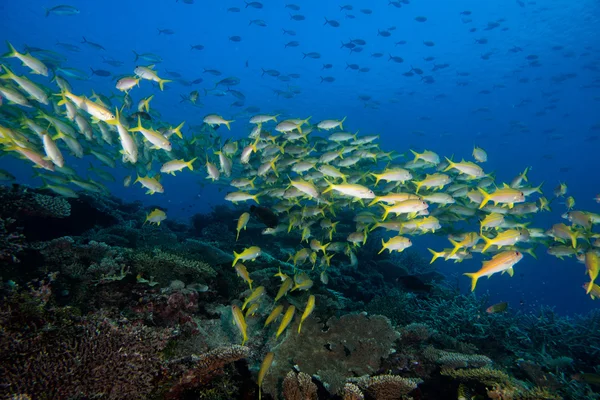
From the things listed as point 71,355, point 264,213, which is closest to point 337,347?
point 264,213

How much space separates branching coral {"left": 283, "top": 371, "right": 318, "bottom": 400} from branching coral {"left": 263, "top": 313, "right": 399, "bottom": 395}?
2.23ft

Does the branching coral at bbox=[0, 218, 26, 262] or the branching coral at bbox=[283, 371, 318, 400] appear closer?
the branching coral at bbox=[283, 371, 318, 400]

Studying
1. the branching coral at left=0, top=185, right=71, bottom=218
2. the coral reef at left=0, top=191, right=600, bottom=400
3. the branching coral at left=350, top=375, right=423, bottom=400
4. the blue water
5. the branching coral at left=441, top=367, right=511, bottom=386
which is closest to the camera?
the coral reef at left=0, top=191, right=600, bottom=400

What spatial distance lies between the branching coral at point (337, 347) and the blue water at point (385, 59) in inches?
1367

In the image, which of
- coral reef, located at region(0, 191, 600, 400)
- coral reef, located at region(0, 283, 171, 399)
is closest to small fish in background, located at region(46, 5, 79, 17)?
coral reef, located at region(0, 191, 600, 400)

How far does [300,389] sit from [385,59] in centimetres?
5410

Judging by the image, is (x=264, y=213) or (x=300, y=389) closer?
(x=300, y=389)

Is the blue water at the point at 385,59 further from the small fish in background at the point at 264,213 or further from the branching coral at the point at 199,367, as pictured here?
the branching coral at the point at 199,367

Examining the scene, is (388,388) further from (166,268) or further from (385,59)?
(385,59)

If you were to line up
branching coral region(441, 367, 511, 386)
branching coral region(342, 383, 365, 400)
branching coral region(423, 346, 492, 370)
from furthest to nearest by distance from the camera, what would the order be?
1. branching coral region(423, 346, 492, 370)
2. branching coral region(441, 367, 511, 386)
3. branching coral region(342, 383, 365, 400)

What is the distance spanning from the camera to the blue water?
39.3 m

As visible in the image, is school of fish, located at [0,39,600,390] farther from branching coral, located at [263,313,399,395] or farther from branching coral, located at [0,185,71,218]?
branching coral, located at [0,185,71,218]

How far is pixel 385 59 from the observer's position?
160ft

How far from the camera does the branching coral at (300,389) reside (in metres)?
3.01
